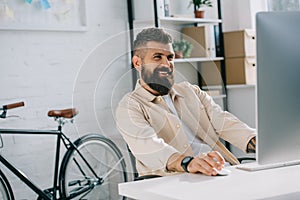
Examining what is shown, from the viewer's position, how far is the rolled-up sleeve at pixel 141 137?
179 cm

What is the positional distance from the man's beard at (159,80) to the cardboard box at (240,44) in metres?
2.08

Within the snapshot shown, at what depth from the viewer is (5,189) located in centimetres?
274

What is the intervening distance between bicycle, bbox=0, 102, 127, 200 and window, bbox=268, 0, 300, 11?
2016 mm

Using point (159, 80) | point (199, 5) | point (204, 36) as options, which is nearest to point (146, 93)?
point (159, 80)

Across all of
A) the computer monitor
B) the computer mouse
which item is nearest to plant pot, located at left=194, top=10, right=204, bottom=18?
the computer mouse

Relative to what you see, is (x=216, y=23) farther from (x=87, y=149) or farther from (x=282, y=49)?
(x=282, y=49)

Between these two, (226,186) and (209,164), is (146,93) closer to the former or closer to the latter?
(209,164)

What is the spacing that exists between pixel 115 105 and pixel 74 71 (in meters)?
1.31

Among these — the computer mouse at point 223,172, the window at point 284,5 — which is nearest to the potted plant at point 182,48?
the computer mouse at point 223,172

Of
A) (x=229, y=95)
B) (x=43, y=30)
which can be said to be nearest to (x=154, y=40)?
(x=43, y=30)

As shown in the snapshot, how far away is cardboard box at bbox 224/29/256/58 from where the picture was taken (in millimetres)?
4008

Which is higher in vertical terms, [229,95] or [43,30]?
[43,30]

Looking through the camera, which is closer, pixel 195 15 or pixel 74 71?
pixel 74 71

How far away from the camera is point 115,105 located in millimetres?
2129
